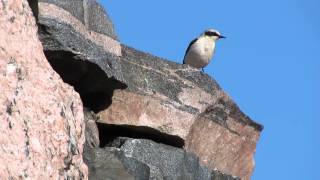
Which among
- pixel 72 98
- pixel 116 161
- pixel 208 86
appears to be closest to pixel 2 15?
pixel 72 98

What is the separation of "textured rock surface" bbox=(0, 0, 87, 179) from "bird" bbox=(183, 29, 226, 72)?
1210 centimetres

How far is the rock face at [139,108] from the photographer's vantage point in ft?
20.8

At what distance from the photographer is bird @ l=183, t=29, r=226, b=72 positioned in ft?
55.8

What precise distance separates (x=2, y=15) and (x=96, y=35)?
2.84 m

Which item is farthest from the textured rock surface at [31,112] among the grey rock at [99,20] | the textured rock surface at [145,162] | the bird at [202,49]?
the bird at [202,49]

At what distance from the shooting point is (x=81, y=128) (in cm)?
461

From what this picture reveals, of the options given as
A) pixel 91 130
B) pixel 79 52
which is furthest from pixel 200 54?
pixel 79 52

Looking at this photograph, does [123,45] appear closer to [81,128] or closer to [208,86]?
[208,86]

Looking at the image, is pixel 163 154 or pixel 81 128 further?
pixel 163 154

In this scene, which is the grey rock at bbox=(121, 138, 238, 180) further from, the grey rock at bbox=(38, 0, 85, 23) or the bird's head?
the bird's head

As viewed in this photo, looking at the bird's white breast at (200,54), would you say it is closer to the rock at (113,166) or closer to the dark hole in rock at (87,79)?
the dark hole in rock at (87,79)

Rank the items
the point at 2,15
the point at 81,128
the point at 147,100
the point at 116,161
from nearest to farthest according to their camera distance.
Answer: the point at 2,15 < the point at 81,128 < the point at 116,161 < the point at 147,100

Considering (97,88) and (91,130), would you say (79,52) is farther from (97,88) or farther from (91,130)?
(91,130)

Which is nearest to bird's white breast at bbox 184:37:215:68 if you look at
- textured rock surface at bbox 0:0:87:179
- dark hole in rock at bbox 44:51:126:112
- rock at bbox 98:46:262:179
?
rock at bbox 98:46:262:179
